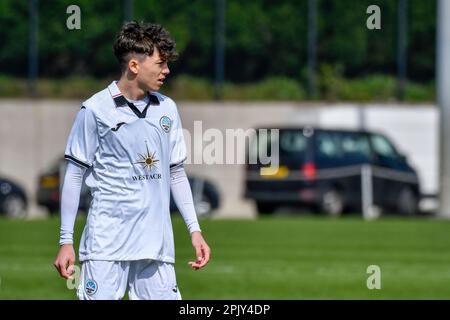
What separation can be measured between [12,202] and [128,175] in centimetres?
2699

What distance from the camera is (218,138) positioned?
3838cm

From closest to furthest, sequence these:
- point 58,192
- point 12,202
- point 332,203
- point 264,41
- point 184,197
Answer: point 184,197, point 332,203, point 58,192, point 12,202, point 264,41

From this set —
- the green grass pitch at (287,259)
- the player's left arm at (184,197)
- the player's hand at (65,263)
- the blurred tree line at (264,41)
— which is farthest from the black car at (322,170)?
the player's hand at (65,263)

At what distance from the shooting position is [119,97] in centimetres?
719

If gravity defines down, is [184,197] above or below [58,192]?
above

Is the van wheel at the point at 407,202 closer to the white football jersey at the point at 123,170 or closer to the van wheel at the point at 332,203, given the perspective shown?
the van wheel at the point at 332,203

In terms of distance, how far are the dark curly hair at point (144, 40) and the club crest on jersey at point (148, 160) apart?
45cm

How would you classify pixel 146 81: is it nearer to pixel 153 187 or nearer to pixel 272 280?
pixel 153 187

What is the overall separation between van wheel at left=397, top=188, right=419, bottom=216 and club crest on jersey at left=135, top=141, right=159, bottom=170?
86.6 ft

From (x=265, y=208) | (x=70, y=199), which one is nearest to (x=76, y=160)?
(x=70, y=199)

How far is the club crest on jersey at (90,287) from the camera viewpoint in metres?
7.13

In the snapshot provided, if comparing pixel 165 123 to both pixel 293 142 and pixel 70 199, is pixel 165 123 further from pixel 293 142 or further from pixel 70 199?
pixel 293 142
